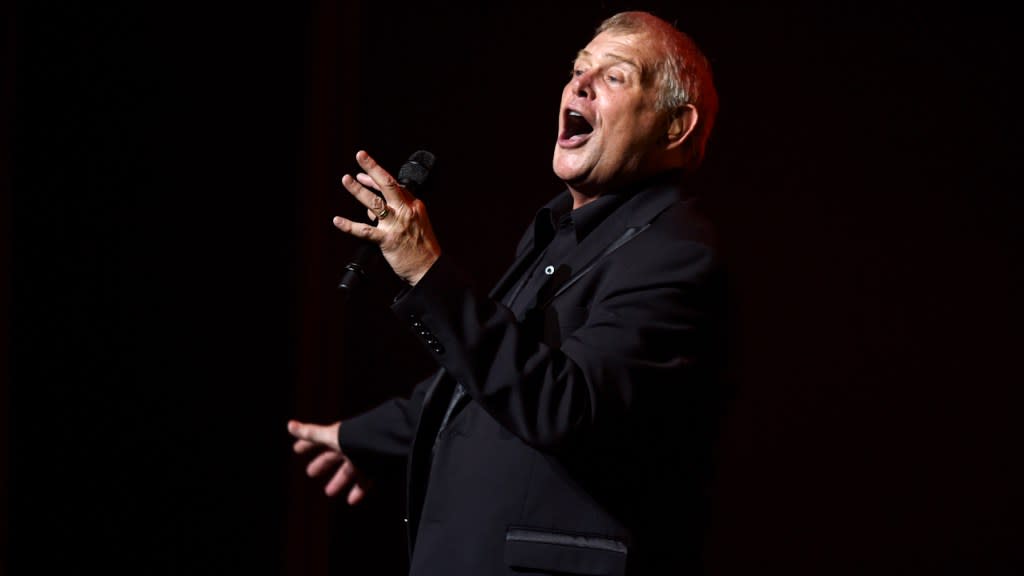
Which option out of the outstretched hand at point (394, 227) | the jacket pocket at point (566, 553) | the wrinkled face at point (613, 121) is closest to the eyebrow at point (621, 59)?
the wrinkled face at point (613, 121)

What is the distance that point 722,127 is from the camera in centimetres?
249

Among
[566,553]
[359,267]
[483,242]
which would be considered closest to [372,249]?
[359,267]

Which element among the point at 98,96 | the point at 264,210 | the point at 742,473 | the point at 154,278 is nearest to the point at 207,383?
the point at 154,278

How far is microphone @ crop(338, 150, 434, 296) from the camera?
1.29 metres

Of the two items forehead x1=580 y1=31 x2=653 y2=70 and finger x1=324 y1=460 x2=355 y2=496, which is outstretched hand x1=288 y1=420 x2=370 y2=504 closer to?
finger x1=324 y1=460 x2=355 y2=496

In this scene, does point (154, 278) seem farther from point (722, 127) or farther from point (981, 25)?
point (981, 25)

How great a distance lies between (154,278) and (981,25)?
2.03 meters

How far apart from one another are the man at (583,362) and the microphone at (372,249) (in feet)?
0.18

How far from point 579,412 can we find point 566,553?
0.20m

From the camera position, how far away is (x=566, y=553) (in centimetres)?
130

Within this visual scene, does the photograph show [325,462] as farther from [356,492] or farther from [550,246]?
[550,246]

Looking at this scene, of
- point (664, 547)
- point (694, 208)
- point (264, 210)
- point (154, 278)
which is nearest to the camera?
point (664, 547)

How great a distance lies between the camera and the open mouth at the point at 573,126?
1655mm

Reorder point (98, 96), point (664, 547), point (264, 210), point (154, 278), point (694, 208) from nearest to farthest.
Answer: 1. point (664, 547)
2. point (694, 208)
3. point (98, 96)
4. point (154, 278)
5. point (264, 210)
